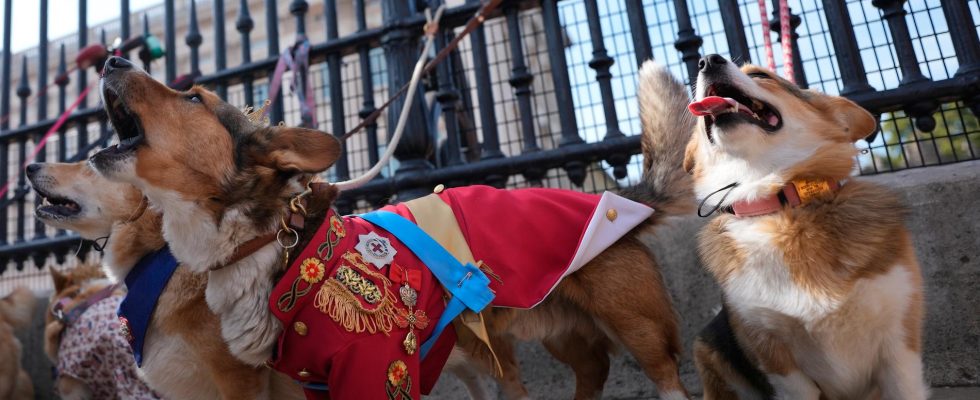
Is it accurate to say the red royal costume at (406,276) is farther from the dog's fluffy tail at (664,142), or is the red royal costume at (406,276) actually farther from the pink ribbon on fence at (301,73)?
the pink ribbon on fence at (301,73)

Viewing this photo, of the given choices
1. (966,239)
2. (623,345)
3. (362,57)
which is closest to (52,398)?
(362,57)

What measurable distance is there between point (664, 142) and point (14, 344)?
4.27 metres

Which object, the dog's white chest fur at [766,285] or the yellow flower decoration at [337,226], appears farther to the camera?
the yellow flower decoration at [337,226]

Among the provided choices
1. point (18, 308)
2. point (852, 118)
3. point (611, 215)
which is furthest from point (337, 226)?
point (18, 308)

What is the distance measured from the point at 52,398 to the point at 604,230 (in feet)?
14.0

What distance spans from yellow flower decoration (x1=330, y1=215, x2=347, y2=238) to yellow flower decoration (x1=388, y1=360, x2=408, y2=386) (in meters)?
0.48

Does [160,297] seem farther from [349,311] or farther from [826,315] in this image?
[826,315]

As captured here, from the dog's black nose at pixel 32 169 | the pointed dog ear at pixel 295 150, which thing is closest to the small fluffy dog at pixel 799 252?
the pointed dog ear at pixel 295 150

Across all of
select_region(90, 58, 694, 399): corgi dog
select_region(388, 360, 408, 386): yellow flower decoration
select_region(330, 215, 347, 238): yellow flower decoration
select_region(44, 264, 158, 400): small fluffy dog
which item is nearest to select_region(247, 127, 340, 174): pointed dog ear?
select_region(90, 58, 694, 399): corgi dog

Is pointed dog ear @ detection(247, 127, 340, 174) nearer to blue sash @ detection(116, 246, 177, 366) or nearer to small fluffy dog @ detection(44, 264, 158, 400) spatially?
blue sash @ detection(116, 246, 177, 366)

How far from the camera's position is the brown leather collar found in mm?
1806

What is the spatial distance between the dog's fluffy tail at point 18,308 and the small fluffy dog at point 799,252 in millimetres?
4575

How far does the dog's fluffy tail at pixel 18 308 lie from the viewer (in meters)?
3.97

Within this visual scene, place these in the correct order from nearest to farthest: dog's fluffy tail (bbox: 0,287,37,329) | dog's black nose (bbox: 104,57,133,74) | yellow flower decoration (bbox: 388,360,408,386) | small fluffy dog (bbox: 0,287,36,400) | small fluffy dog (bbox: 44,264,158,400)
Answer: yellow flower decoration (bbox: 388,360,408,386) → dog's black nose (bbox: 104,57,133,74) → small fluffy dog (bbox: 44,264,158,400) → small fluffy dog (bbox: 0,287,36,400) → dog's fluffy tail (bbox: 0,287,37,329)
